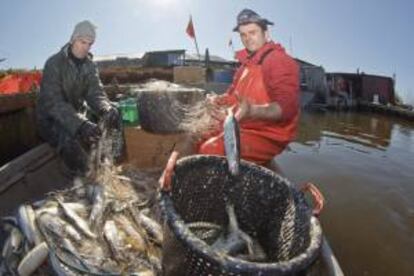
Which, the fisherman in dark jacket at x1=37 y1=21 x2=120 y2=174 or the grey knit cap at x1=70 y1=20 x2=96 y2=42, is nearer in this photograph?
the fisherman in dark jacket at x1=37 y1=21 x2=120 y2=174

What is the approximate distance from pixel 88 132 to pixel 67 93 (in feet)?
4.21

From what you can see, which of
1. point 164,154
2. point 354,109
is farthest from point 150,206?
point 354,109

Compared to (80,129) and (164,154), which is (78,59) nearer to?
(80,129)

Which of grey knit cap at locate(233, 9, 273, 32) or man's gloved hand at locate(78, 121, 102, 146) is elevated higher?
grey knit cap at locate(233, 9, 273, 32)

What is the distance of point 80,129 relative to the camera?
6270mm

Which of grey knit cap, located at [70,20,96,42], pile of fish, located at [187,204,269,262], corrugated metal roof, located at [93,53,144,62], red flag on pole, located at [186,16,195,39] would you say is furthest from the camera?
corrugated metal roof, located at [93,53,144,62]

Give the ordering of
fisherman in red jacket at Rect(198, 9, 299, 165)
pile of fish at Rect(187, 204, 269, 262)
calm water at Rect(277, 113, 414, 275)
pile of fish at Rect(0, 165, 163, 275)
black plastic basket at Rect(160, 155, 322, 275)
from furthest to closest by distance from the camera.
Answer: calm water at Rect(277, 113, 414, 275)
fisherman in red jacket at Rect(198, 9, 299, 165)
pile of fish at Rect(0, 165, 163, 275)
pile of fish at Rect(187, 204, 269, 262)
black plastic basket at Rect(160, 155, 322, 275)

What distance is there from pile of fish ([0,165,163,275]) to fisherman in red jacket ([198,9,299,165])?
1.19 meters

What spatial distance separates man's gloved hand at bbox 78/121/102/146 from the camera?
6238 mm

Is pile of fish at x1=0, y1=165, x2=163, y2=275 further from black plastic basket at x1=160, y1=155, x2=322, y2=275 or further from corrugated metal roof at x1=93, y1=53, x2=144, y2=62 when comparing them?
corrugated metal roof at x1=93, y1=53, x2=144, y2=62

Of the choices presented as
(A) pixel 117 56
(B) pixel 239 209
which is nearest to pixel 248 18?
(B) pixel 239 209

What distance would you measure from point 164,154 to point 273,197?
145 inches

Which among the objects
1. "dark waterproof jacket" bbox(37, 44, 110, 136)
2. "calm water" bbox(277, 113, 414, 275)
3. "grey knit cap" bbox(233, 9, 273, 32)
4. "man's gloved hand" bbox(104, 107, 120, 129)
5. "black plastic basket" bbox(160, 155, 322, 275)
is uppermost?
"grey knit cap" bbox(233, 9, 273, 32)

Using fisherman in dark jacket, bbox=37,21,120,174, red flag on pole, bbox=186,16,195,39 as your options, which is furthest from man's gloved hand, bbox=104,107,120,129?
red flag on pole, bbox=186,16,195,39
